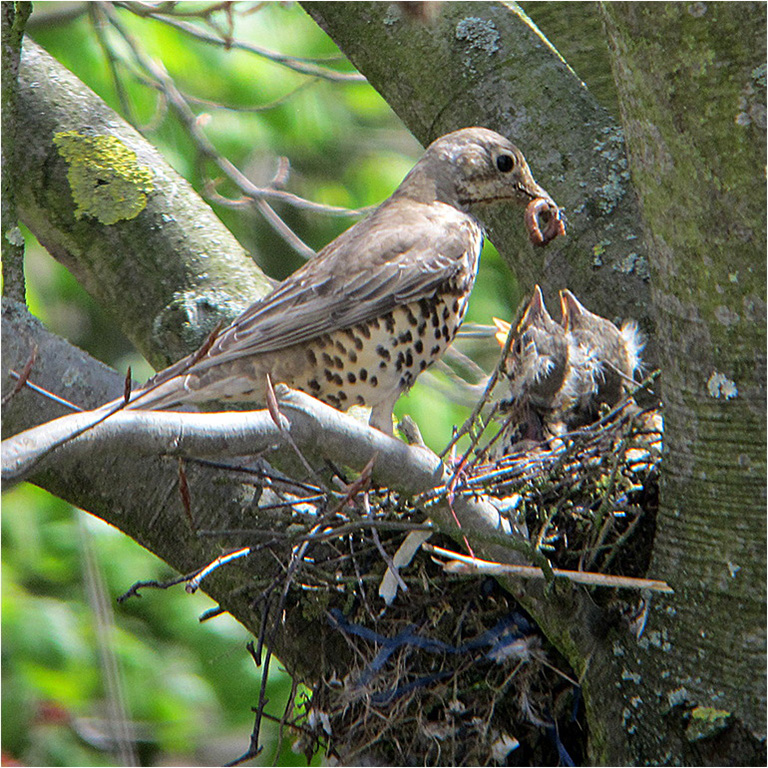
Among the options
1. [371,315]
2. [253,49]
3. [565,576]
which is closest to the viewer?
[565,576]

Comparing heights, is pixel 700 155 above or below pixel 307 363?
above

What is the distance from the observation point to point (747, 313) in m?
2.05

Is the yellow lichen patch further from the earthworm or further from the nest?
the earthworm

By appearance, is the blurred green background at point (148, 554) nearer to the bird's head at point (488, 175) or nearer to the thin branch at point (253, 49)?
the thin branch at point (253, 49)

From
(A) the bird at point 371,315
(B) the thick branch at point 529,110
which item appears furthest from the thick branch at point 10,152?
(B) the thick branch at point 529,110

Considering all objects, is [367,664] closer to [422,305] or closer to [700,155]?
[422,305]

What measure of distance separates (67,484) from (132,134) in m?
1.20

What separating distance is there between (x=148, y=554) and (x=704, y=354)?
2.86 m

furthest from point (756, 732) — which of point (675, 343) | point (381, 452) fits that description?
point (381, 452)

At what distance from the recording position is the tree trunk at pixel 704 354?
1958 mm

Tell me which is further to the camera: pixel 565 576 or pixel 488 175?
pixel 488 175

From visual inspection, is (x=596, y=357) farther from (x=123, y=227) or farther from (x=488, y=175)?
(x=123, y=227)

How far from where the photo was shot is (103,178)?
318 centimetres

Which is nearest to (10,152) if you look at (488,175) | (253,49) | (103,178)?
(103,178)
